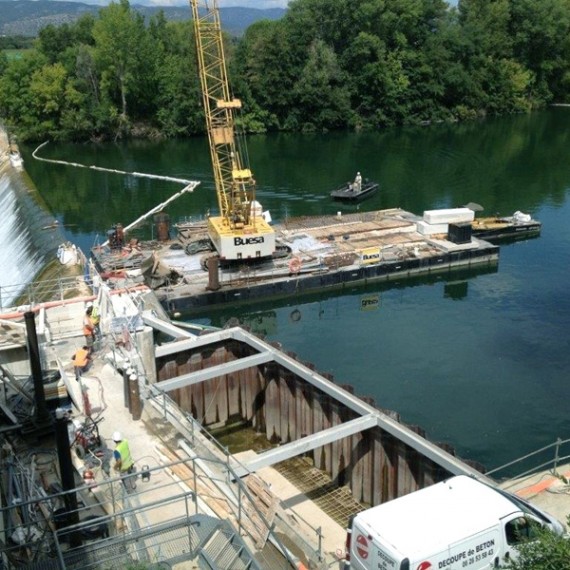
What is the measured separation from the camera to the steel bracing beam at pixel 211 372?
2325cm

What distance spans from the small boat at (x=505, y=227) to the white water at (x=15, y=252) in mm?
30906

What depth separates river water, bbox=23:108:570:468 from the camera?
1155 inches

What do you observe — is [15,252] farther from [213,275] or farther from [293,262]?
[293,262]

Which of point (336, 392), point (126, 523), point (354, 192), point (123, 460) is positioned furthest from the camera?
point (354, 192)

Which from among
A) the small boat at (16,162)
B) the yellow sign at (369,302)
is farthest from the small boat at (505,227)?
the small boat at (16,162)

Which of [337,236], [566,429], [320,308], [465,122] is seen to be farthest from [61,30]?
[566,429]

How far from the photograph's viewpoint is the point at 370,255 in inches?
1729

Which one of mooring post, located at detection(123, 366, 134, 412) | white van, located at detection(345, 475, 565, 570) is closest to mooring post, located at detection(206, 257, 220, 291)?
mooring post, located at detection(123, 366, 134, 412)

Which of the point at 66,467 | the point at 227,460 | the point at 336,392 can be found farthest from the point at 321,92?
the point at 66,467

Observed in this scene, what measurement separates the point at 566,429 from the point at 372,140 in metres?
79.0

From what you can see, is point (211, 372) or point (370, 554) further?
point (211, 372)

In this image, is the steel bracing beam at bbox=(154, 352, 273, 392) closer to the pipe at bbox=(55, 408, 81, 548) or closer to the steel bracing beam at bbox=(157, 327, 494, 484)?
the steel bracing beam at bbox=(157, 327, 494, 484)

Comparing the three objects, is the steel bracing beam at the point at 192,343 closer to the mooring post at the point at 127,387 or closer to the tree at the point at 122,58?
the mooring post at the point at 127,387

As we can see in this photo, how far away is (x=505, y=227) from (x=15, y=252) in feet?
116
